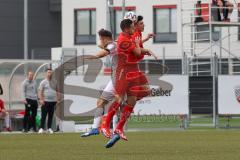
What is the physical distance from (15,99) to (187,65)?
19.9 ft

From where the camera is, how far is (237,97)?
106ft

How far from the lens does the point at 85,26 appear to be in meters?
68.4

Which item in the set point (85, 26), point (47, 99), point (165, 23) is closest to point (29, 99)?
point (47, 99)

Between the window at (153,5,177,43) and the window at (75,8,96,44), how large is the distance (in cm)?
462

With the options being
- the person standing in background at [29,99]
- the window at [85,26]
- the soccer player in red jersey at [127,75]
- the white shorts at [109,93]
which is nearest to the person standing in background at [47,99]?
the person standing in background at [29,99]

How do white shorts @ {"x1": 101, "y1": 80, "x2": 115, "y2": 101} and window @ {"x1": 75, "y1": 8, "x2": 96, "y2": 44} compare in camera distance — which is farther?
window @ {"x1": 75, "y1": 8, "x2": 96, "y2": 44}

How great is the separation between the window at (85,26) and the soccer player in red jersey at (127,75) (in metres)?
50.3

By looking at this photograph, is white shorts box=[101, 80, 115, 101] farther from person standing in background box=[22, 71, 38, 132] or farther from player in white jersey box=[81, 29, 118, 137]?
person standing in background box=[22, 71, 38, 132]

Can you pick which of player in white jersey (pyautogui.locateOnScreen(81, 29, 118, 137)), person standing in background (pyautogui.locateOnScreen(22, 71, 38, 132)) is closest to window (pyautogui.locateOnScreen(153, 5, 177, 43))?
person standing in background (pyautogui.locateOnScreen(22, 71, 38, 132))

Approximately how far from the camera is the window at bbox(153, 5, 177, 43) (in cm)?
6538

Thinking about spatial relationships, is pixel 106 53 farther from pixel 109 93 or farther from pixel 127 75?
pixel 109 93

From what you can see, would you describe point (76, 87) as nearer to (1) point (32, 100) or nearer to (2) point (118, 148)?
(1) point (32, 100)

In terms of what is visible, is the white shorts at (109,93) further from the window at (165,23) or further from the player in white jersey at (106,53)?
the window at (165,23)

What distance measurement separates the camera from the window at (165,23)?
6538cm
